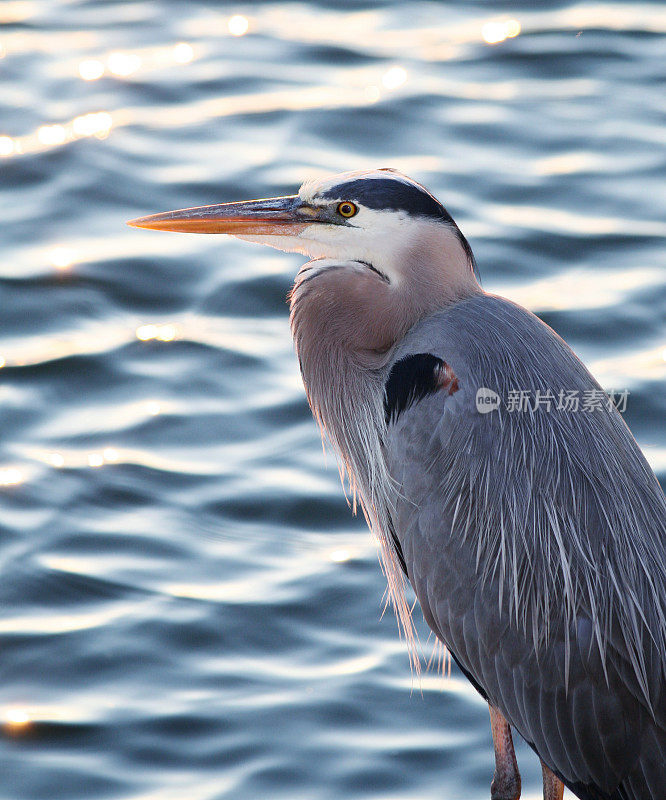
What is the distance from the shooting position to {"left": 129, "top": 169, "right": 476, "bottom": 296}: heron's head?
399cm

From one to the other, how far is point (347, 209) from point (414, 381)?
515 millimetres

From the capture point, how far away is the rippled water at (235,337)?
4.64 meters

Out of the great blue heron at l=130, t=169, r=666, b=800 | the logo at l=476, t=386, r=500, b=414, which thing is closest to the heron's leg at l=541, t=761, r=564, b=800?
the great blue heron at l=130, t=169, r=666, b=800

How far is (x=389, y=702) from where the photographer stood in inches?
187

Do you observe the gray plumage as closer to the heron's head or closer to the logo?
the logo

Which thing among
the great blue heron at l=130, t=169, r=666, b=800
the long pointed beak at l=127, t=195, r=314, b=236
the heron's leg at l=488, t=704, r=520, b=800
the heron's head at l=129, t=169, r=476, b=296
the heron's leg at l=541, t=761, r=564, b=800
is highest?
the long pointed beak at l=127, t=195, r=314, b=236

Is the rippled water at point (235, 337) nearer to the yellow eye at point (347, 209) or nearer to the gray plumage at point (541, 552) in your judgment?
the gray plumage at point (541, 552)

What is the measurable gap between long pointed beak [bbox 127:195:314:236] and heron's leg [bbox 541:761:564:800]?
1.70 meters

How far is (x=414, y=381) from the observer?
4.00 m

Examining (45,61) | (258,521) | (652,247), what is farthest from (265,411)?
(45,61)

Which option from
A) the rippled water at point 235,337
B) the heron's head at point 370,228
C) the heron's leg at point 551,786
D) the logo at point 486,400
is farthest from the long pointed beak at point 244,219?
the heron's leg at point 551,786

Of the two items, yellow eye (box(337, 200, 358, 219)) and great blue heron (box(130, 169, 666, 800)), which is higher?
yellow eye (box(337, 200, 358, 219))

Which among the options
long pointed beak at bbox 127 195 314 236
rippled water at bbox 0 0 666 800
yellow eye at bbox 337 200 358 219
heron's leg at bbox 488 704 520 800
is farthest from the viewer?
rippled water at bbox 0 0 666 800

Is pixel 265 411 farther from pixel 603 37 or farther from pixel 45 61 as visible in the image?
pixel 603 37
